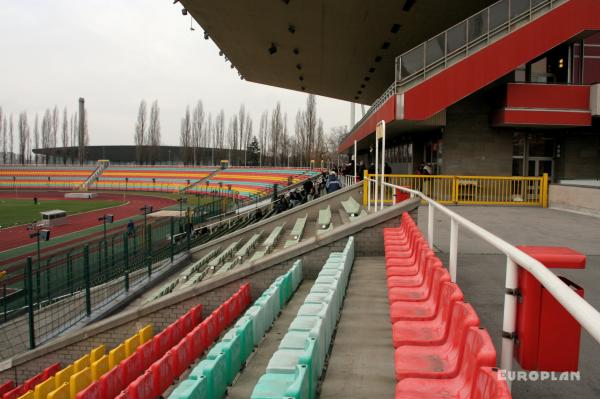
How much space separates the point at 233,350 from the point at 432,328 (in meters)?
2.40

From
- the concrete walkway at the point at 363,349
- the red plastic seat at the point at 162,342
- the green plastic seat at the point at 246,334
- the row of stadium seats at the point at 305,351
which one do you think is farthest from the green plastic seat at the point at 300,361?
the red plastic seat at the point at 162,342

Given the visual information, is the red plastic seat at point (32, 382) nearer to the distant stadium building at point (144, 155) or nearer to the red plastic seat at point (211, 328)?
the red plastic seat at point (211, 328)

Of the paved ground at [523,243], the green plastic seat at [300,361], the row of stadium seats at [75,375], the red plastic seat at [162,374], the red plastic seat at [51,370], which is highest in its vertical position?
the paved ground at [523,243]

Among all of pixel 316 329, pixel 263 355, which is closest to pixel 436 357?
pixel 316 329

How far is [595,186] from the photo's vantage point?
43.7 feet

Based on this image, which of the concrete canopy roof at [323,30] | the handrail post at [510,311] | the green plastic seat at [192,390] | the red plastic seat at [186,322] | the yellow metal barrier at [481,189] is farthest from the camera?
the concrete canopy roof at [323,30]

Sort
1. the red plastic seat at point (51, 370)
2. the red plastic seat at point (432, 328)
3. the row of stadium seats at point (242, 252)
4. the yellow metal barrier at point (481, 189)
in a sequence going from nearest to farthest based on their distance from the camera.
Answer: the red plastic seat at point (432, 328) < the red plastic seat at point (51, 370) < the row of stadium seats at point (242, 252) < the yellow metal barrier at point (481, 189)

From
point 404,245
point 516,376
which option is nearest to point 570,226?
point 404,245

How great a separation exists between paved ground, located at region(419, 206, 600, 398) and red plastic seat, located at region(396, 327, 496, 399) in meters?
0.73

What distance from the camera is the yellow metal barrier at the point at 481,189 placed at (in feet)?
51.5

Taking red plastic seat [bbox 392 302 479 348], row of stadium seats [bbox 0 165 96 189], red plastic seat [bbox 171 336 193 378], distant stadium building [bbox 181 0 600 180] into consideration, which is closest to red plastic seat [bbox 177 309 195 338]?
red plastic seat [bbox 171 336 193 378]

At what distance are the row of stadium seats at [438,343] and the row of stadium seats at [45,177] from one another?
7768 cm

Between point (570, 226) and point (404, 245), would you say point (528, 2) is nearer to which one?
point (570, 226)

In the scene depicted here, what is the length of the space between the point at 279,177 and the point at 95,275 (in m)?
44.4
